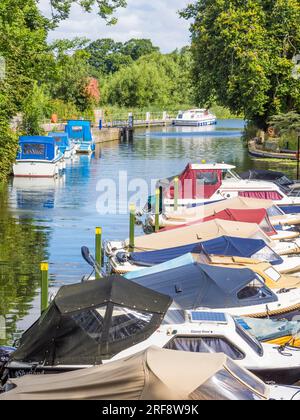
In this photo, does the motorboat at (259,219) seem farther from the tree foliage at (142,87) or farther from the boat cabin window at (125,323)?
the tree foliage at (142,87)

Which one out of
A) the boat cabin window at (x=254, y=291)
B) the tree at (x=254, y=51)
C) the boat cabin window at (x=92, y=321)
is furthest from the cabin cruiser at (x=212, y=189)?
the tree at (x=254, y=51)

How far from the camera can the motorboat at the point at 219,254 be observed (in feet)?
77.1

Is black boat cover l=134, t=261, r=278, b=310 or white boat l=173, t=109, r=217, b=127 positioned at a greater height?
black boat cover l=134, t=261, r=278, b=310

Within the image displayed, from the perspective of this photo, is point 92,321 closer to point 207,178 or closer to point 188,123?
point 207,178

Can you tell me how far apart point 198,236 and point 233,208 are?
16.3 ft

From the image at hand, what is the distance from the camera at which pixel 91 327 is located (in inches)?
601

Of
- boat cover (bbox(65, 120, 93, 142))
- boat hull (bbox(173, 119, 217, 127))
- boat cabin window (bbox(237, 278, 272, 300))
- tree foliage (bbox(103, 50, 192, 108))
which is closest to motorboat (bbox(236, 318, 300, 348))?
boat cabin window (bbox(237, 278, 272, 300))

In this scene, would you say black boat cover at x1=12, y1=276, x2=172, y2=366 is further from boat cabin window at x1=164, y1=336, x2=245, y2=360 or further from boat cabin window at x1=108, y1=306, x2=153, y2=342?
boat cabin window at x1=164, y1=336, x2=245, y2=360

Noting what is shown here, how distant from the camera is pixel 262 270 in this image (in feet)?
71.3

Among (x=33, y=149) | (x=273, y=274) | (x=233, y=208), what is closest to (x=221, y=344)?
(x=273, y=274)

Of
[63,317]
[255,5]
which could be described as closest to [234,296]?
[63,317]

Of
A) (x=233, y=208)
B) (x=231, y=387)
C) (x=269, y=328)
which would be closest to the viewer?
(x=231, y=387)

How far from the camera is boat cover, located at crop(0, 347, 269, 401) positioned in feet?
38.7

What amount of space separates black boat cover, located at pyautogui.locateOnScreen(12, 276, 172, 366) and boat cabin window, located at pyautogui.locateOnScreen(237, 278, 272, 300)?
4.18 metres
